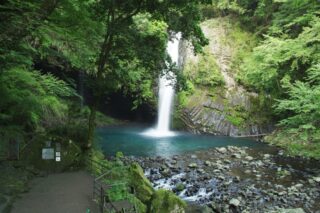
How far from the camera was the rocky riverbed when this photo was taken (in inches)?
412

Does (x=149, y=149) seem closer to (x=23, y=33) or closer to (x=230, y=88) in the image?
(x=230, y=88)

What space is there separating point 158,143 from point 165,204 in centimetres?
1087

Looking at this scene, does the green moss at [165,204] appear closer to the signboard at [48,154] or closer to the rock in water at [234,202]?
the rock in water at [234,202]

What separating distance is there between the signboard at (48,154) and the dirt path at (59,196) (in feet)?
1.87

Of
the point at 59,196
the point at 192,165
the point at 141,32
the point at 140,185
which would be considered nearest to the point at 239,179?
the point at 192,165

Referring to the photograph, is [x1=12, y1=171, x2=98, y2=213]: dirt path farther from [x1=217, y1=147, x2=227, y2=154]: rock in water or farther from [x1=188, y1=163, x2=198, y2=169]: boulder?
[x1=217, y1=147, x2=227, y2=154]: rock in water

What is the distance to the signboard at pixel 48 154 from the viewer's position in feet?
33.4

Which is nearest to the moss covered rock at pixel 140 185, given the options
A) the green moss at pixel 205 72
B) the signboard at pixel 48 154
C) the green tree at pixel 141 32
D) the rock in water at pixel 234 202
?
the signboard at pixel 48 154

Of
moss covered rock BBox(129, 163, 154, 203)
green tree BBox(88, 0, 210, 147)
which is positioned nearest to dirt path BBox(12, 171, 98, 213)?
moss covered rock BBox(129, 163, 154, 203)

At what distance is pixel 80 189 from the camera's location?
865 cm

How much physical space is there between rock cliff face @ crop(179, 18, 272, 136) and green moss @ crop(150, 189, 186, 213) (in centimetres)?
1374

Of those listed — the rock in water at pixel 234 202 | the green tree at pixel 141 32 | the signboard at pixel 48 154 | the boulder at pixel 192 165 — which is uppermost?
the green tree at pixel 141 32

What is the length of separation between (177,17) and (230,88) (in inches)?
596

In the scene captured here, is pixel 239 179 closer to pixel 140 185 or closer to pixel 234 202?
pixel 234 202
